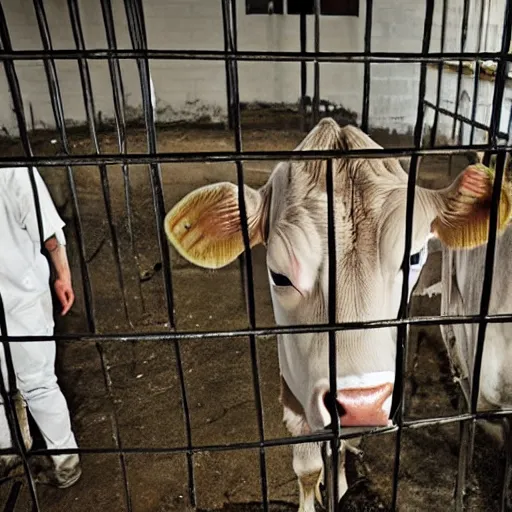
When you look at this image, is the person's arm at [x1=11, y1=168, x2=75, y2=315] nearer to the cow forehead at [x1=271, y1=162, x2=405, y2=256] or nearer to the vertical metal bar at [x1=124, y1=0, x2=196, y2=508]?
the vertical metal bar at [x1=124, y1=0, x2=196, y2=508]

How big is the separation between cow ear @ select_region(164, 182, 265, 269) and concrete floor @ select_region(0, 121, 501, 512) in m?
0.39

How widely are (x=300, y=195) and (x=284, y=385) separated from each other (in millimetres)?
559

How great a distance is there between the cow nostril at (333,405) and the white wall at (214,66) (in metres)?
5.28

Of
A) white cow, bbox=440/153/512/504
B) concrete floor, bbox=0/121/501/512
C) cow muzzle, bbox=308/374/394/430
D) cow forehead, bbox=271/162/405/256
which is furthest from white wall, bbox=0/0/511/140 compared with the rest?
cow muzzle, bbox=308/374/394/430

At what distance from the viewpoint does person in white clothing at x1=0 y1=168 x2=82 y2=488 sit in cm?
192

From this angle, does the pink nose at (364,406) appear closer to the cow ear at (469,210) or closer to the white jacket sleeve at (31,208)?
the cow ear at (469,210)

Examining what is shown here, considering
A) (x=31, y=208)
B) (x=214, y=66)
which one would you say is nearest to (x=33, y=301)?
(x=31, y=208)

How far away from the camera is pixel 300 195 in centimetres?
173

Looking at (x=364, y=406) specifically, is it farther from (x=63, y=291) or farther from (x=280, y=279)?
(x=63, y=291)

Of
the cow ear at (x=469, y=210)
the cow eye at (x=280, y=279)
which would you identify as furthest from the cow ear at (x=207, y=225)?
the cow ear at (x=469, y=210)

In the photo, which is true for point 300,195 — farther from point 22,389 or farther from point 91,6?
point 91,6

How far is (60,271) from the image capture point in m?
2.14

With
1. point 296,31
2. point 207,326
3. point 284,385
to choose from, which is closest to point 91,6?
point 296,31

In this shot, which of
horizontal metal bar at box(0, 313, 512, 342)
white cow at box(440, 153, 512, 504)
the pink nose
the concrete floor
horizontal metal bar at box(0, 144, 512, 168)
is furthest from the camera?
the concrete floor
